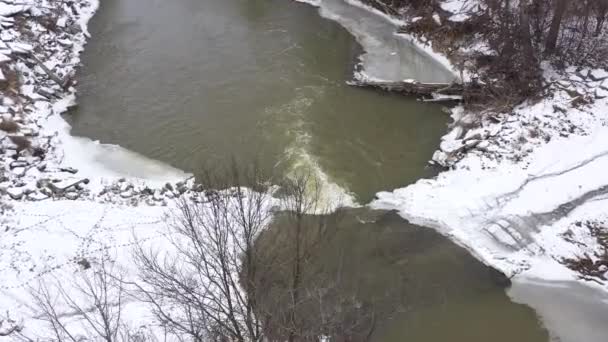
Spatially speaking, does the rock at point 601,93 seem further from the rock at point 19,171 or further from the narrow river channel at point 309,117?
the rock at point 19,171

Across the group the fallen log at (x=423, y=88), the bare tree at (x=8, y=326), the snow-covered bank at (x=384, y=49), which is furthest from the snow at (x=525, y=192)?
the bare tree at (x=8, y=326)

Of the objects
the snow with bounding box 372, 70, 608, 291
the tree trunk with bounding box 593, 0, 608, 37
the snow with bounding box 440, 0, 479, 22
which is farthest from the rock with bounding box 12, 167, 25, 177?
the tree trunk with bounding box 593, 0, 608, 37

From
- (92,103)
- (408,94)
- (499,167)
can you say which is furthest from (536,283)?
(92,103)

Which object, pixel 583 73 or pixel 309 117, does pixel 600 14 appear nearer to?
Result: pixel 583 73

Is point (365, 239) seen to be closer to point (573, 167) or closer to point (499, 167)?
point (499, 167)

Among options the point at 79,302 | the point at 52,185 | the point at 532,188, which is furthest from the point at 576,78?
the point at 52,185

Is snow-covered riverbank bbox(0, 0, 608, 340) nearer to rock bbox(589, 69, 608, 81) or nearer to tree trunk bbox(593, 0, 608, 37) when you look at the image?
rock bbox(589, 69, 608, 81)
